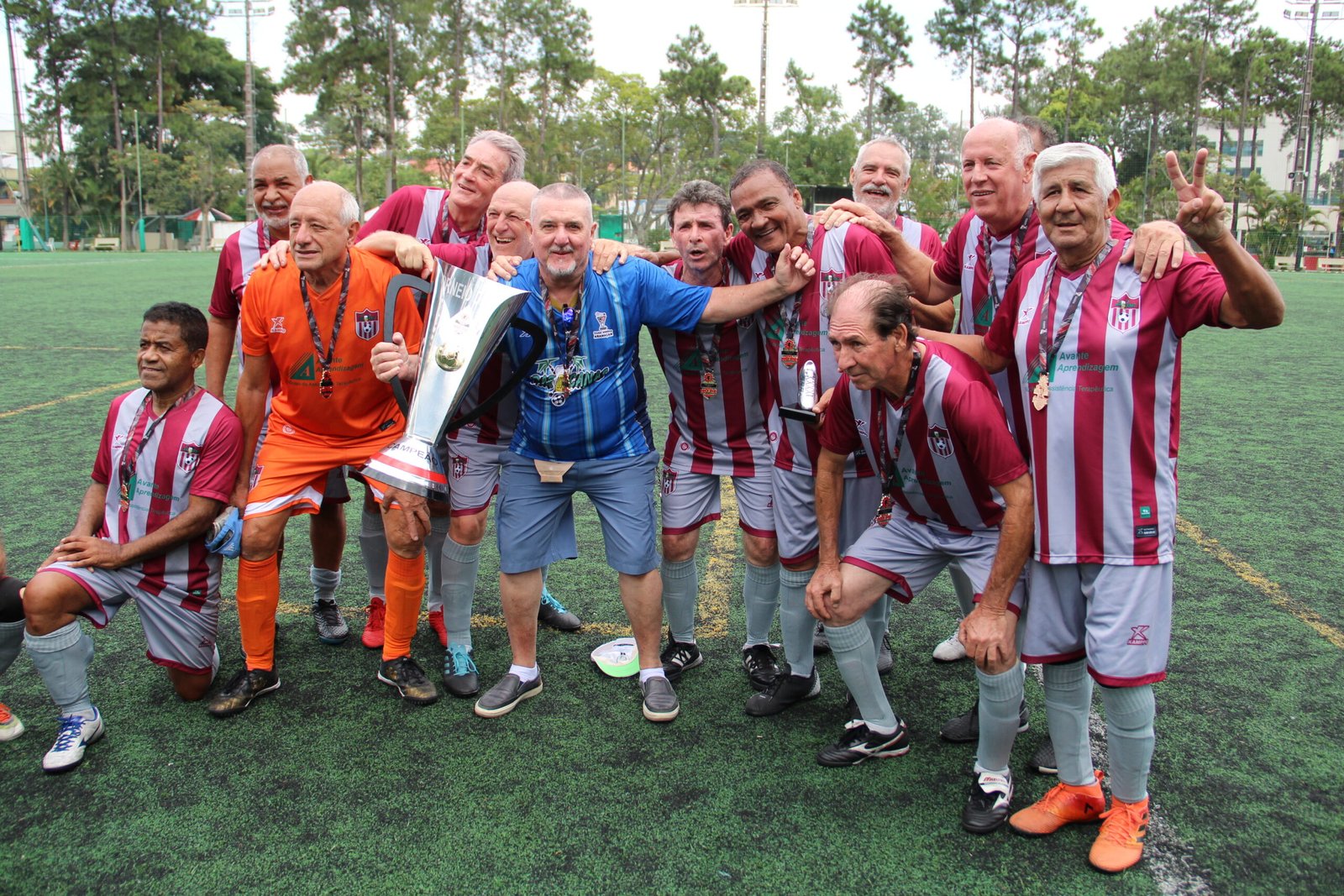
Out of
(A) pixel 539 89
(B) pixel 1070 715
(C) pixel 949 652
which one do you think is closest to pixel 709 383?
(C) pixel 949 652

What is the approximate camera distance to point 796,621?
3832 mm

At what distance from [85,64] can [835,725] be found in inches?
2622

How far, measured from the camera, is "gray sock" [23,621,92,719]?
3.45 meters

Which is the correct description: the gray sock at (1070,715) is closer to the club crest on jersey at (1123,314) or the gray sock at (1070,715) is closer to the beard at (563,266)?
the club crest on jersey at (1123,314)

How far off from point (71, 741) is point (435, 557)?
165 cm

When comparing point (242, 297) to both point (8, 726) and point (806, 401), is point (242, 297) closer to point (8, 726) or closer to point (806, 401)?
point (8, 726)

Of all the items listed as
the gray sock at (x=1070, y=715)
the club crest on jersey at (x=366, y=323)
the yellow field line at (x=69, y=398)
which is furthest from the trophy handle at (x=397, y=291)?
the yellow field line at (x=69, y=398)

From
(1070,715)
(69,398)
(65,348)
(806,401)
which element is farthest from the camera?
(65,348)

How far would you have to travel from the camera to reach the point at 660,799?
10.3 feet

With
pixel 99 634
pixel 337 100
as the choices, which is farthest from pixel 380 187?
pixel 99 634

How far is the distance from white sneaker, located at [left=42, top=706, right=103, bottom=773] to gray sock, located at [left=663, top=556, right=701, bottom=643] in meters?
2.18

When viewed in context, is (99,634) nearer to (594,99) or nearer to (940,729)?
(940,729)

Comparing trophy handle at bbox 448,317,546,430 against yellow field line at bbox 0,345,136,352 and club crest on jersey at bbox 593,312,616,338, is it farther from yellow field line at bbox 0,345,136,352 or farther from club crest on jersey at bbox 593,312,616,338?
yellow field line at bbox 0,345,136,352

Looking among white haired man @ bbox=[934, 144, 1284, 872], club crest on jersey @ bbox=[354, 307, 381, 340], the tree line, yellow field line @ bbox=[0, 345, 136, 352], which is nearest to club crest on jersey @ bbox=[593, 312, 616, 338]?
club crest on jersey @ bbox=[354, 307, 381, 340]
